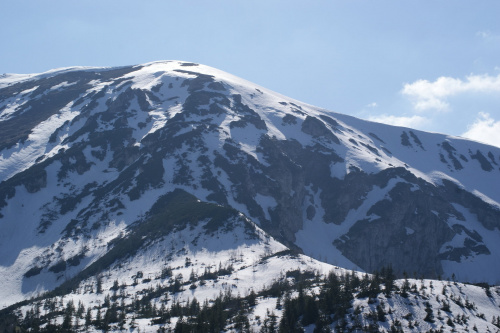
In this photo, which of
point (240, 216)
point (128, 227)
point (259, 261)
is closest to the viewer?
point (259, 261)

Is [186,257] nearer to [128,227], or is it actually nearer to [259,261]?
[259,261]

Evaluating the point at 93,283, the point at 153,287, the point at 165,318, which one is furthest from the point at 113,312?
the point at 93,283

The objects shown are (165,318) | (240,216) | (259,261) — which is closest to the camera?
(165,318)

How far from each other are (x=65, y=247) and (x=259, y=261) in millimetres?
70232

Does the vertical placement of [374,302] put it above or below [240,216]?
below

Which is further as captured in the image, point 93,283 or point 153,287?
point 93,283

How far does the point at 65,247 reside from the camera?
587 feet

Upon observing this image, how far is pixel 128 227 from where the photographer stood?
181500 mm

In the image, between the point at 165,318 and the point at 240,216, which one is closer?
the point at 165,318

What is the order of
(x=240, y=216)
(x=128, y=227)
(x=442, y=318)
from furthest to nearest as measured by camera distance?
(x=128, y=227) < (x=240, y=216) < (x=442, y=318)

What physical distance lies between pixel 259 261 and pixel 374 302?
50.0m

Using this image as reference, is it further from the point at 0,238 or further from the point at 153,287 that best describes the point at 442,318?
the point at 0,238

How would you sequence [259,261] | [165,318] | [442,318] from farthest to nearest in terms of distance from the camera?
[259,261] → [165,318] → [442,318]

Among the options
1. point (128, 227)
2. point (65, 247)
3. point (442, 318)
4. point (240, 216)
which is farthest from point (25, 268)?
point (442, 318)
